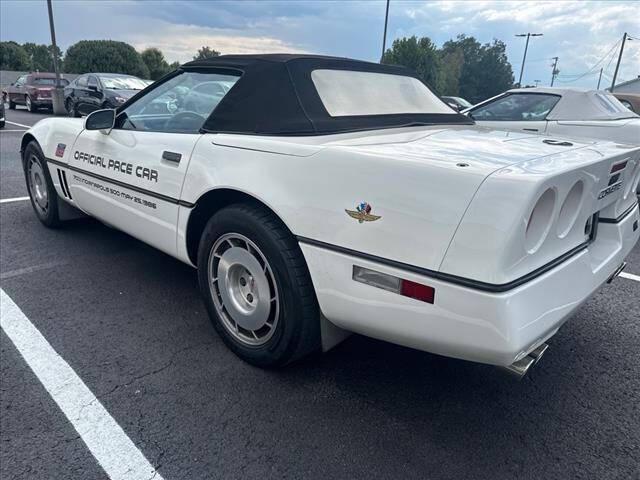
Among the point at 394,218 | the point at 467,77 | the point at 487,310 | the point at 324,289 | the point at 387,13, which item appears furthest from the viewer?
the point at 467,77

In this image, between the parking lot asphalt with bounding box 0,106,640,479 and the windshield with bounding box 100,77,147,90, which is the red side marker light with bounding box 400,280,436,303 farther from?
the windshield with bounding box 100,77,147,90

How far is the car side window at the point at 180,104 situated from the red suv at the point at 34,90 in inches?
759

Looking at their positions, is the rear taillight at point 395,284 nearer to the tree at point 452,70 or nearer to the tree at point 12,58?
the tree at point 12,58

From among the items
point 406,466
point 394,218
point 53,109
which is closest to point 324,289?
point 394,218

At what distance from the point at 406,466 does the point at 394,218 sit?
1006 mm

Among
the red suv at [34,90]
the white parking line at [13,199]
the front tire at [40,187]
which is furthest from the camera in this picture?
the red suv at [34,90]

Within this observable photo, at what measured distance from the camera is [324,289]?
2053 millimetres

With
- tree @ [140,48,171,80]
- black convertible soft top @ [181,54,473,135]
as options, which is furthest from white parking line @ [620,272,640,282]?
tree @ [140,48,171,80]

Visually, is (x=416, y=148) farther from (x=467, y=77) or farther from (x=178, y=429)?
(x=467, y=77)

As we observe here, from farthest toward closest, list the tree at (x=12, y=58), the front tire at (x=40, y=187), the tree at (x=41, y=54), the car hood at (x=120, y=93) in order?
the tree at (x=41, y=54) < the tree at (x=12, y=58) < the car hood at (x=120, y=93) < the front tire at (x=40, y=187)

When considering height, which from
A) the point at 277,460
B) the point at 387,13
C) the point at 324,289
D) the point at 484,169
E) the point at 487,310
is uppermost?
the point at 387,13

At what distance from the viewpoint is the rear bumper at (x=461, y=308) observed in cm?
161

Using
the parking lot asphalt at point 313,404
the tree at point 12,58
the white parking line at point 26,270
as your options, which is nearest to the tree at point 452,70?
the tree at point 12,58

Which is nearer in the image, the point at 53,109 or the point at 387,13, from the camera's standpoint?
the point at 53,109
